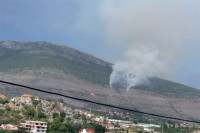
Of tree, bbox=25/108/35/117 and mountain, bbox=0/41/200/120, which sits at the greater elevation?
mountain, bbox=0/41/200/120

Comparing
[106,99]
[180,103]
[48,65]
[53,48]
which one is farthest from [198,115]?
[53,48]

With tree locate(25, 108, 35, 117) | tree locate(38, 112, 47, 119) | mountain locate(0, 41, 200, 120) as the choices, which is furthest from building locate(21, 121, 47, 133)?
mountain locate(0, 41, 200, 120)

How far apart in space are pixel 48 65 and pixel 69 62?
7.22 m

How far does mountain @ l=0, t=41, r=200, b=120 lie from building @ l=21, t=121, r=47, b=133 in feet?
64.7

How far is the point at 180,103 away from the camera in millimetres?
60344

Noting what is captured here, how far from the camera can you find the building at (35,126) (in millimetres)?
24078

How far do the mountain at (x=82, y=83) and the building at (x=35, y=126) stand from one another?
1973 centimetres

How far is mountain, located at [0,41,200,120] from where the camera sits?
52219 millimetres

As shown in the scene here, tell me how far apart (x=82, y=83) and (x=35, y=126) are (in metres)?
34.2

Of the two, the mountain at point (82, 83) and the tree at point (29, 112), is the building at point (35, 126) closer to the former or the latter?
the tree at point (29, 112)

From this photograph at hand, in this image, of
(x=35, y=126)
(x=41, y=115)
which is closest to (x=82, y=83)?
(x=41, y=115)

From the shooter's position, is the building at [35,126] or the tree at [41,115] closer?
the building at [35,126]

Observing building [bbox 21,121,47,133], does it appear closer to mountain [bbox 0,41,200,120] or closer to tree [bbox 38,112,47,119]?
tree [bbox 38,112,47,119]

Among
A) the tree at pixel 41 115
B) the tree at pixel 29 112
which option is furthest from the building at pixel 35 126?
the tree at pixel 29 112
